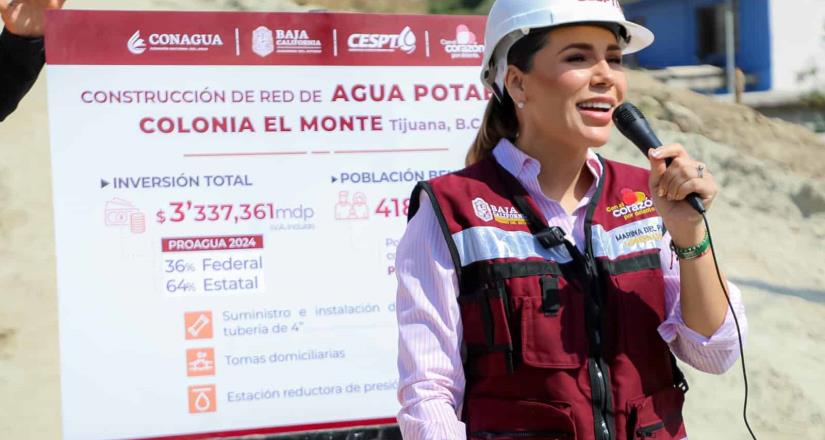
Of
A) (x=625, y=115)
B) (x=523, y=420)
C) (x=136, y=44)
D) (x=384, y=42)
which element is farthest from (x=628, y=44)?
(x=136, y=44)

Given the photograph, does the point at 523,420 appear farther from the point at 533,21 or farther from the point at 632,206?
the point at 533,21

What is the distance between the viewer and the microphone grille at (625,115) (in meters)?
2.22

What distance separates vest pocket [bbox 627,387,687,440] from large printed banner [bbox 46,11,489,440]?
216cm

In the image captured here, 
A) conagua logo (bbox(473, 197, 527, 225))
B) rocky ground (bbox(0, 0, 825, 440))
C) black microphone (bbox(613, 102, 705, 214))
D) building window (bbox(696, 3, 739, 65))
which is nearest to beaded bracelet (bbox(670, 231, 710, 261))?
black microphone (bbox(613, 102, 705, 214))

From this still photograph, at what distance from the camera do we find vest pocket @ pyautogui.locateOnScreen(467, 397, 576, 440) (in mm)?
2059

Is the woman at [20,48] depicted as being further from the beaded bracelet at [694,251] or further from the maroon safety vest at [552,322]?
the beaded bracelet at [694,251]

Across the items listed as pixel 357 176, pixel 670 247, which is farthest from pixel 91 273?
pixel 670 247

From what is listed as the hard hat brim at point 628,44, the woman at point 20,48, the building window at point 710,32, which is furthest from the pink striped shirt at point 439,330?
the building window at point 710,32

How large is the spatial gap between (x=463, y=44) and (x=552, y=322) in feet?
8.21

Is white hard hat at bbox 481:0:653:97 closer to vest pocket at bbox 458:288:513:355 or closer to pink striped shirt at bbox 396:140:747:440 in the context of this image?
pink striped shirt at bbox 396:140:747:440

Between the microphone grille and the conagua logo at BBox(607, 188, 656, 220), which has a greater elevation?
the microphone grille

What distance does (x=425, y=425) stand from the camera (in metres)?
2.03

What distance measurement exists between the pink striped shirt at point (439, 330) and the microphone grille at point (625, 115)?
20 centimetres

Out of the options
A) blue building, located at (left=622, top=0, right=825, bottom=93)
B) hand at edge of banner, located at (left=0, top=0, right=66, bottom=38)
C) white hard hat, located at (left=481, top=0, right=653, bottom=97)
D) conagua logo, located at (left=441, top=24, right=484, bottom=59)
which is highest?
blue building, located at (left=622, top=0, right=825, bottom=93)
